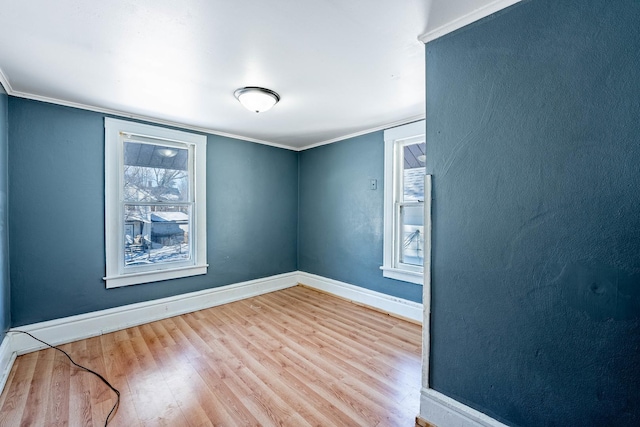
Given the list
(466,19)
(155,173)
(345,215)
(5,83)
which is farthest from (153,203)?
(466,19)

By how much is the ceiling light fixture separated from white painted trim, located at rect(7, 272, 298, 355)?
251 cm

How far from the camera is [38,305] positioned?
2.58 meters

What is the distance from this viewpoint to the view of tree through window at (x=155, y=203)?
3113 mm

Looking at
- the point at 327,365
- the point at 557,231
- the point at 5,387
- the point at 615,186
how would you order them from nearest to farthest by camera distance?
the point at 615,186, the point at 557,231, the point at 5,387, the point at 327,365

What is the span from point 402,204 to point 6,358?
3981 mm

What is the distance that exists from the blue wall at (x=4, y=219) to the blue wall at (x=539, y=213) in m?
3.34

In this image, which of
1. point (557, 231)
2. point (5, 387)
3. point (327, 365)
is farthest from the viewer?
point (327, 365)

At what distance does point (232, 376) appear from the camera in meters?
2.13

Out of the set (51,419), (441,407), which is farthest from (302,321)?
(51,419)

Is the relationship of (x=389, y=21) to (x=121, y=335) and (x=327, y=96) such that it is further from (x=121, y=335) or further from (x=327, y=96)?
(x=121, y=335)

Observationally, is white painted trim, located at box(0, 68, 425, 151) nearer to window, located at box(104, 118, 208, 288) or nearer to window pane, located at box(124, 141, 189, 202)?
window, located at box(104, 118, 208, 288)

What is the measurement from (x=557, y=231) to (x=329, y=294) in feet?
10.7

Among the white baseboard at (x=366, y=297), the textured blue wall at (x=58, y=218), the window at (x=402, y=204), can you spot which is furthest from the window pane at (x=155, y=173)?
the window at (x=402, y=204)

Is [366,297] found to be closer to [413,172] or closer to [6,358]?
[413,172]
